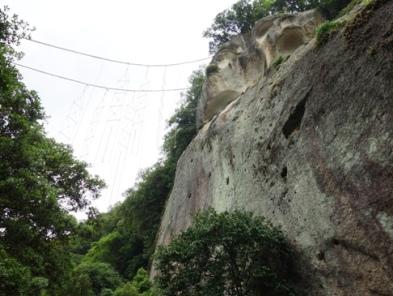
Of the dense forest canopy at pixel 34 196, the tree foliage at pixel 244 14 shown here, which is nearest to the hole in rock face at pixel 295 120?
the dense forest canopy at pixel 34 196

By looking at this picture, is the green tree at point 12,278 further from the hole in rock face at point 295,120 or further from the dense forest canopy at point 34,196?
the hole in rock face at point 295,120

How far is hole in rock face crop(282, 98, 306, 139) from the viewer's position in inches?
432

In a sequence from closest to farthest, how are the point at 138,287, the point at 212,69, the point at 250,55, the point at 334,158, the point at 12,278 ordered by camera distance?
the point at 334,158, the point at 12,278, the point at 250,55, the point at 212,69, the point at 138,287

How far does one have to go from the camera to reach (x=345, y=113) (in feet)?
29.5

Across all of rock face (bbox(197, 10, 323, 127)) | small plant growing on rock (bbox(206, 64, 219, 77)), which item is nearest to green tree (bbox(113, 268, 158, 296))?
rock face (bbox(197, 10, 323, 127))

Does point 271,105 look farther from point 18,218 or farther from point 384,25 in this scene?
point 18,218

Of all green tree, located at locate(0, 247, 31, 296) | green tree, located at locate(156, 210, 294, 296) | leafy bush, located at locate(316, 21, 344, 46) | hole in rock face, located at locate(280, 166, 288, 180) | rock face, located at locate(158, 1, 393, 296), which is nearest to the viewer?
rock face, located at locate(158, 1, 393, 296)

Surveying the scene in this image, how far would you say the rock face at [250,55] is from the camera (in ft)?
59.5

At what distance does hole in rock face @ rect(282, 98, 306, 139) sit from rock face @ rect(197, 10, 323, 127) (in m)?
6.81

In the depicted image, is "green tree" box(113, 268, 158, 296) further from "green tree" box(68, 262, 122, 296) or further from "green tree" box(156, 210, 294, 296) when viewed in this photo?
"green tree" box(156, 210, 294, 296)

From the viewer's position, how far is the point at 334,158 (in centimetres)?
906

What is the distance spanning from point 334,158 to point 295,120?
7.94 feet

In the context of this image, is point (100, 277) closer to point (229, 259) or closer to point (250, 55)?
point (250, 55)

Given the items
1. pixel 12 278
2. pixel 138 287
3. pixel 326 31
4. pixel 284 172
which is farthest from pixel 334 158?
pixel 138 287
